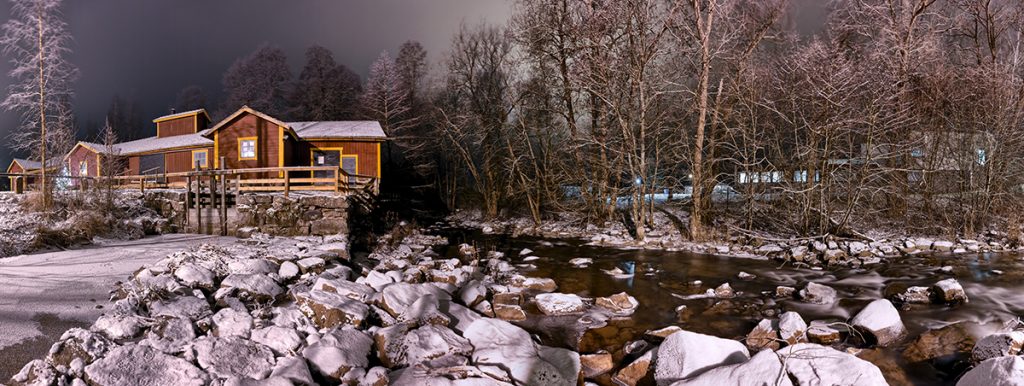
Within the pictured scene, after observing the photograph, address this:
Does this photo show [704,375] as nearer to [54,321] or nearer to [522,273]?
[522,273]

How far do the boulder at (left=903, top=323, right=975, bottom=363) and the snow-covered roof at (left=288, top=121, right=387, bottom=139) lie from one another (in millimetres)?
22002

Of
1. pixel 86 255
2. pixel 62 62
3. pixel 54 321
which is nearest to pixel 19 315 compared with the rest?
pixel 54 321

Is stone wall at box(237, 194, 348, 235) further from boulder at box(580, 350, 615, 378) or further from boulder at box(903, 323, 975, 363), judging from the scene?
boulder at box(903, 323, 975, 363)

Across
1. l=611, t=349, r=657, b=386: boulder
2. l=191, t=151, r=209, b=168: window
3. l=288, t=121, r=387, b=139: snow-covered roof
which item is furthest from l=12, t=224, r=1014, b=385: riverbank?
l=191, t=151, r=209, b=168: window

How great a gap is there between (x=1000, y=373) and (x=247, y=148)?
24.8 m

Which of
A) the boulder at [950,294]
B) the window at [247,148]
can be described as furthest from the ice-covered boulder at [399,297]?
the window at [247,148]

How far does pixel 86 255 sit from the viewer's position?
8438 mm

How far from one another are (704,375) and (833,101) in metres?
10.9

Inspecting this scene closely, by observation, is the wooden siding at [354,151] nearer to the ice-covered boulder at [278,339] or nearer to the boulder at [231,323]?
the boulder at [231,323]

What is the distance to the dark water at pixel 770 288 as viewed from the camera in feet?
21.9

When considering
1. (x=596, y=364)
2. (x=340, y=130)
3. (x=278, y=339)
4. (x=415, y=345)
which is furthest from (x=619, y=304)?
(x=340, y=130)

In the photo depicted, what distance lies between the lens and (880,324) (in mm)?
6039

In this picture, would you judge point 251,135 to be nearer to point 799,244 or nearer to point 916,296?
point 799,244

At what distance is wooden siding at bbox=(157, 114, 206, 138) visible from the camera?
1133 inches
